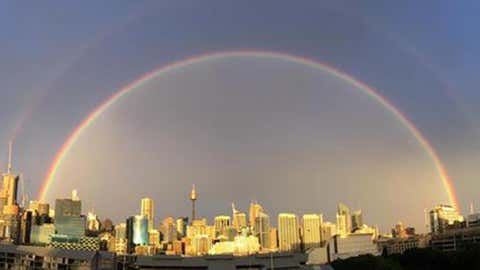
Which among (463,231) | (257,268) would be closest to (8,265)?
(257,268)

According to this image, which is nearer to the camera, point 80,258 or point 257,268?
point 80,258

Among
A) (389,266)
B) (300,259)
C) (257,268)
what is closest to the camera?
(389,266)

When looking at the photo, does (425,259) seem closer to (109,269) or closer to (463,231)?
(109,269)

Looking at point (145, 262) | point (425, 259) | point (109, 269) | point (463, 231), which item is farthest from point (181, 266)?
point (463, 231)

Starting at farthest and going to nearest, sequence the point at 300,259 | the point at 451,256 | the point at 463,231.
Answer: the point at 463,231 < the point at 300,259 < the point at 451,256

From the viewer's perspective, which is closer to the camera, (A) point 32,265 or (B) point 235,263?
(A) point 32,265

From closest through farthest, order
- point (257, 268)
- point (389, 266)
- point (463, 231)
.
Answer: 1. point (389, 266)
2. point (257, 268)
3. point (463, 231)

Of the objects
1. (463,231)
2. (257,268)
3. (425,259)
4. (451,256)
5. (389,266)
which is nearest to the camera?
(389,266)

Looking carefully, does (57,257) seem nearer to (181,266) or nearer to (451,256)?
(181,266)

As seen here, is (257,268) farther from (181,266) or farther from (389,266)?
(389,266)

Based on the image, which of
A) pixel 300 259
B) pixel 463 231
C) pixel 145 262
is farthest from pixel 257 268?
pixel 463 231
